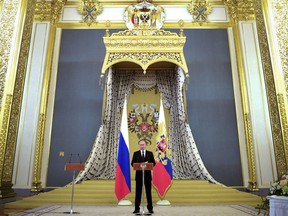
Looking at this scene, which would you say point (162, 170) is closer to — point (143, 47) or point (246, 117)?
point (143, 47)

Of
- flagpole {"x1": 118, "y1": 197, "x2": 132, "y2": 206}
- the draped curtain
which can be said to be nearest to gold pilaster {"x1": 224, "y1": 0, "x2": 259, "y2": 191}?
the draped curtain

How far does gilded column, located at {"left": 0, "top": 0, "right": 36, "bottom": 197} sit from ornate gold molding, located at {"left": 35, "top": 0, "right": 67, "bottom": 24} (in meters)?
2.94

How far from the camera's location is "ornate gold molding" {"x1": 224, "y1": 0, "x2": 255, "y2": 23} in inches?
312

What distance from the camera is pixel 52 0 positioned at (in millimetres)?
8086

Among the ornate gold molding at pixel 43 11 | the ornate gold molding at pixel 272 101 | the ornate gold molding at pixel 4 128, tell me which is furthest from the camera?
the ornate gold molding at pixel 43 11

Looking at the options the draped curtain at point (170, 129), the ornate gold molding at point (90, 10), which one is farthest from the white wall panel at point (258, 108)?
the ornate gold molding at point (90, 10)

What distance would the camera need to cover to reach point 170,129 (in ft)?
23.2

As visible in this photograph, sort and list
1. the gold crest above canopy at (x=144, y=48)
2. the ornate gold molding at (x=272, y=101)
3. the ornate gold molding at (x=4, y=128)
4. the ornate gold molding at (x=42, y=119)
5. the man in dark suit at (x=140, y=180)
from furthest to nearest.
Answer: the ornate gold molding at (x=42, y=119) < the gold crest above canopy at (x=144, y=48) < the ornate gold molding at (x=4, y=128) < the ornate gold molding at (x=272, y=101) < the man in dark suit at (x=140, y=180)

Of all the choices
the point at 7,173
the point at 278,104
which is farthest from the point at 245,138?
the point at 7,173

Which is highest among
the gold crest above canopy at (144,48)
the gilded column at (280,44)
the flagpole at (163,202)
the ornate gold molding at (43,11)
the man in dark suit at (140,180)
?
the ornate gold molding at (43,11)

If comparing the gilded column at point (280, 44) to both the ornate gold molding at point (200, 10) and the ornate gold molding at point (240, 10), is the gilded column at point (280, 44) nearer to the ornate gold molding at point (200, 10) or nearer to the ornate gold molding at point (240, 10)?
the ornate gold molding at point (240, 10)

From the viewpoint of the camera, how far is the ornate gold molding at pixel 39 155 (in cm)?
658

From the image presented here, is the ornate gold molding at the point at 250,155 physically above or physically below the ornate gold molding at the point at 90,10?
below

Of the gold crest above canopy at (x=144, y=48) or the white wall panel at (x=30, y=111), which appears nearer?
the gold crest above canopy at (x=144, y=48)
